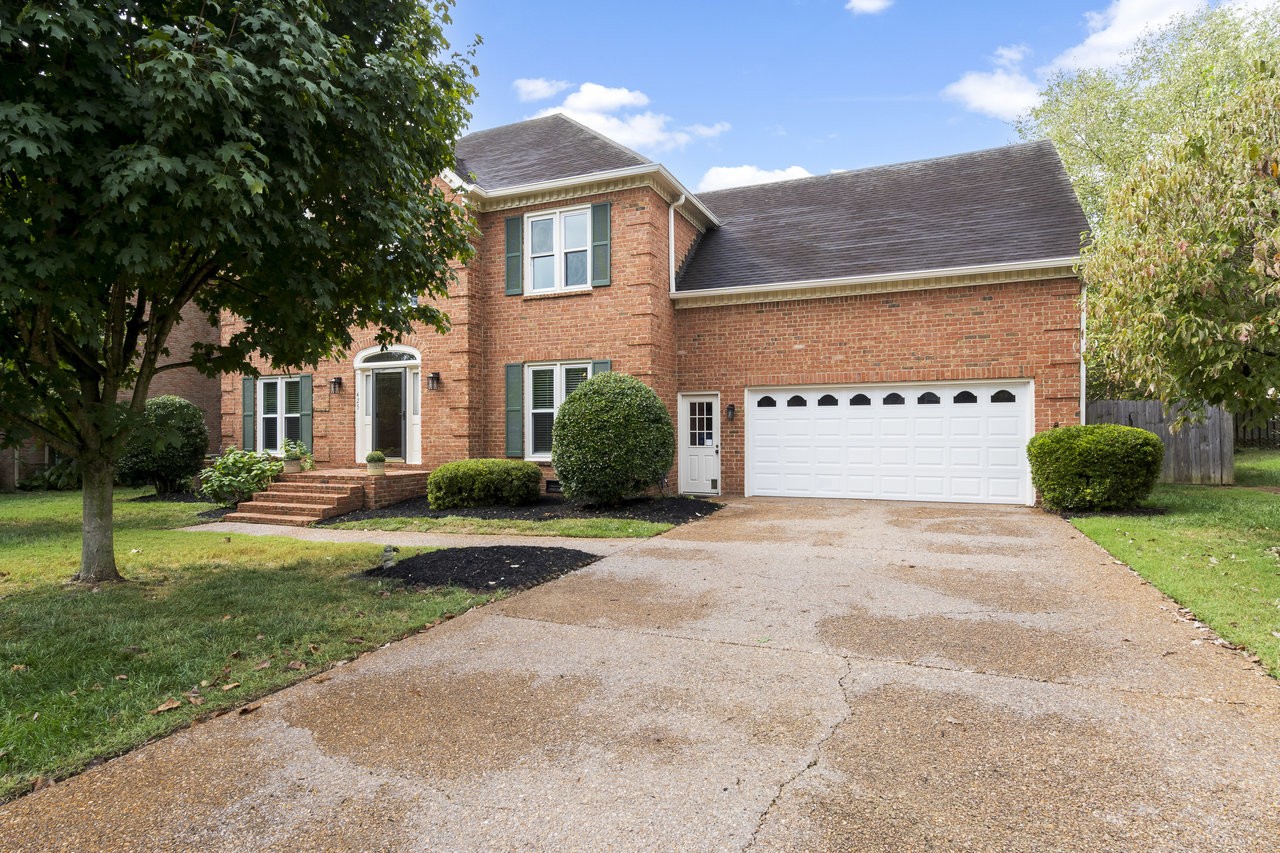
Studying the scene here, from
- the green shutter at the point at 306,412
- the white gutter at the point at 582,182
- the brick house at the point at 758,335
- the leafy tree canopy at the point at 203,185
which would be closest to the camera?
the leafy tree canopy at the point at 203,185

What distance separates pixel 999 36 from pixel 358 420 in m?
16.0

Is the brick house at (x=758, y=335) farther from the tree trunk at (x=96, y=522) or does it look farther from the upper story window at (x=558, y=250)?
the tree trunk at (x=96, y=522)

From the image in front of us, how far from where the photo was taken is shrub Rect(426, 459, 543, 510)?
38.1ft

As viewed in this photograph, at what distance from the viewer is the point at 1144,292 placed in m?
7.50

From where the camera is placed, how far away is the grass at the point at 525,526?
905 cm

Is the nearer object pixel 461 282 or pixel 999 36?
pixel 461 282

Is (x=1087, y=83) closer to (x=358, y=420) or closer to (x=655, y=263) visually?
(x=655, y=263)

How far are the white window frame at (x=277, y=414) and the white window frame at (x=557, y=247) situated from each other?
5.88m

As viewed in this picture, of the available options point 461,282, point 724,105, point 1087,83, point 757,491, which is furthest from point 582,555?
point 1087,83

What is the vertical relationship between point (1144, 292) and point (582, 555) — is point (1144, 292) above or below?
above

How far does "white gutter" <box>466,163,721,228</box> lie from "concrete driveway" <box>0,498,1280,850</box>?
29.4ft

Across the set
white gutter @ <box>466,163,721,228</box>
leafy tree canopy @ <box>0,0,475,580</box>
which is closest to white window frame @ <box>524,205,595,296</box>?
white gutter @ <box>466,163,721,228</box>

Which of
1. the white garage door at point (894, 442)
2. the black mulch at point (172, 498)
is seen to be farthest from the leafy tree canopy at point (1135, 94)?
the black mulch at point (172, 498)

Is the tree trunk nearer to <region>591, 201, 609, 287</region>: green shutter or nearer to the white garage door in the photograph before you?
<region>591, 201, 609, 287</region>: green shutter
